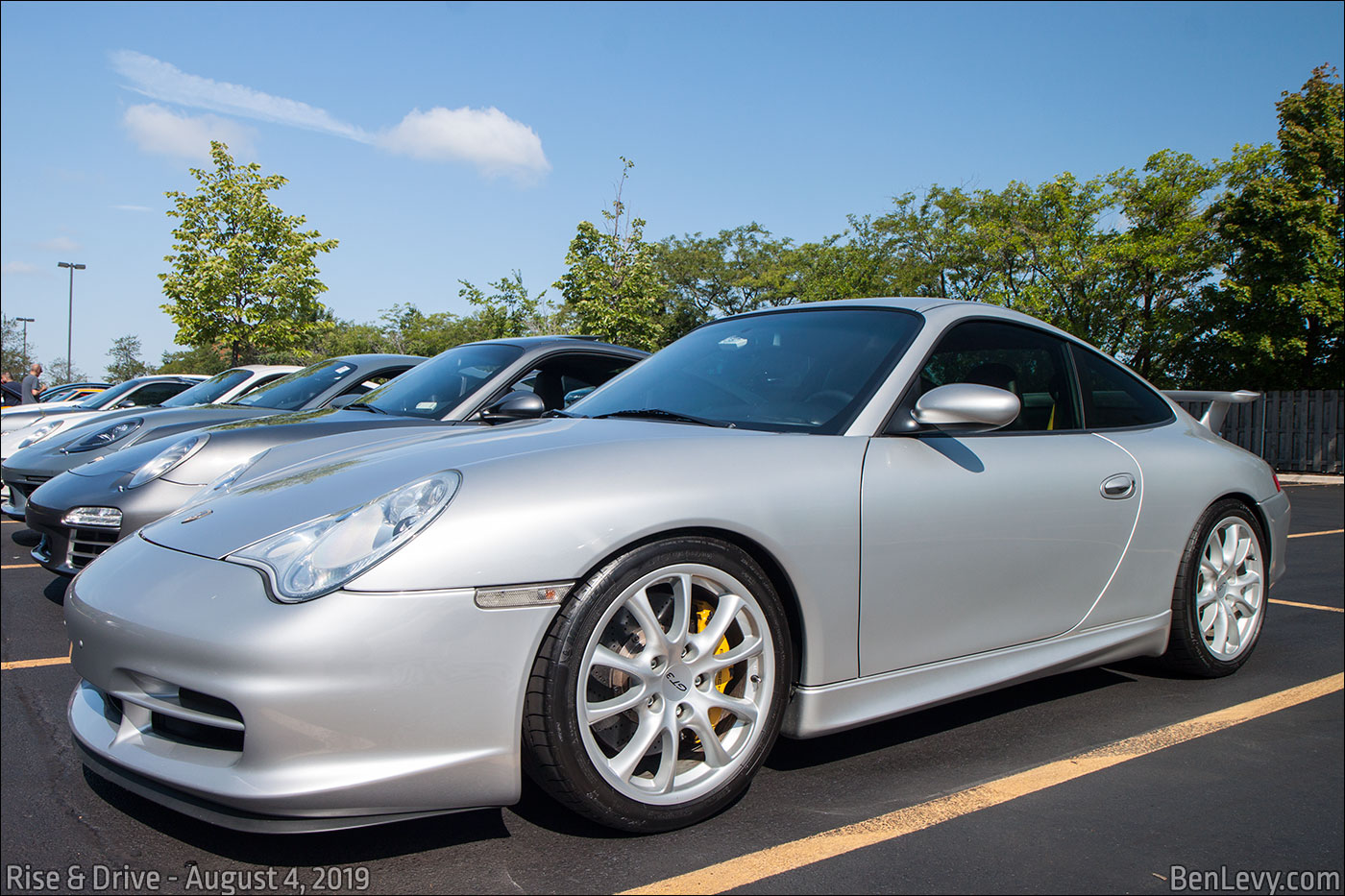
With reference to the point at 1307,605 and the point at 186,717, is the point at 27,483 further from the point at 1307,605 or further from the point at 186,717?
the point at 1307,605

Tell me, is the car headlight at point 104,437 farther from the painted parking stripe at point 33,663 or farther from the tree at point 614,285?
the tree at point 614,285

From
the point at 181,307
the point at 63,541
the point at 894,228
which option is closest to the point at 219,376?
the point at 63,541

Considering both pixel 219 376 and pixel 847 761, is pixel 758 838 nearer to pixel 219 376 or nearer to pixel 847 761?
pixel 847 761

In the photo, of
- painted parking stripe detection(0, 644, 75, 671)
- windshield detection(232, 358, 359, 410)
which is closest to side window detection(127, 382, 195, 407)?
windshield detection(232, 358, 359, 410)

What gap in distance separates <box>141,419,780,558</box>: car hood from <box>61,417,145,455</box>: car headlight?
4.25m

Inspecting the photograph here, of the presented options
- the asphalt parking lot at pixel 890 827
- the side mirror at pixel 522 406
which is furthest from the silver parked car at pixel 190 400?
the asphalt parking lot at pixel 890 827

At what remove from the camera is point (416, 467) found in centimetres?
234

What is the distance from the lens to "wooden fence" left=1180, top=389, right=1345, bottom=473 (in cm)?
2050

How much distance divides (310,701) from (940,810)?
62.1 inches

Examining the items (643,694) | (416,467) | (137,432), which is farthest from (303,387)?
(643,694)

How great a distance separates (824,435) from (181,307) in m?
22.7

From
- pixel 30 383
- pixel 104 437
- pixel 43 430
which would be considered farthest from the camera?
pixel 30 383

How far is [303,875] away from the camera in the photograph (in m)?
2.01

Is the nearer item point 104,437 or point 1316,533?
point 104,437
